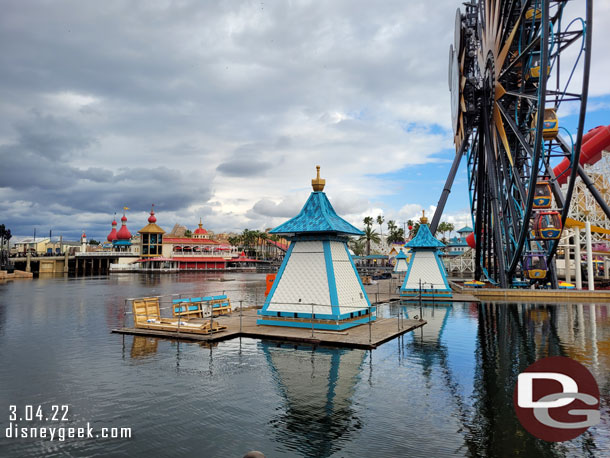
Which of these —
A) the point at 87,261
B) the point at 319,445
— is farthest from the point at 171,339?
the point at 87,261

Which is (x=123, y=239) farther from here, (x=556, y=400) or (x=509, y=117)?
(x=556, y=400)

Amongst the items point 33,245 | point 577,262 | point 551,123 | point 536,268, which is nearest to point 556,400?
point 551,123

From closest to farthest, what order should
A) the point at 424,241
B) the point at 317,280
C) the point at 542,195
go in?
1. the point at 317,280
2. the point at 542,195
3. the point at 424,241

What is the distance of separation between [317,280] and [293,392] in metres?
8.47

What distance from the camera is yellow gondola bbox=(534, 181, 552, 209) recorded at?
30.6 metres

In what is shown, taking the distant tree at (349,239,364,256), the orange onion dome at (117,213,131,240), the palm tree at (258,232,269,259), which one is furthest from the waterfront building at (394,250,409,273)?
the orange onion dome at (117,213,131,240)

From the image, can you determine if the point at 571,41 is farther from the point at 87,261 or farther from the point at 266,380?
the point at 87,261

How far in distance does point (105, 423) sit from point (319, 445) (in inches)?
196

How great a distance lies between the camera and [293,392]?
11.6 metres

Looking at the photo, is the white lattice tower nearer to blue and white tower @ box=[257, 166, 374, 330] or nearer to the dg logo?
blue and white tower @ box=[257, 166, 374, 330]

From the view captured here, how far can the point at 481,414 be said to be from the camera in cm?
1000

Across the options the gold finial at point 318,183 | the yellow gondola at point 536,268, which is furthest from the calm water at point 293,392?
the yellow gondola at point 536,268

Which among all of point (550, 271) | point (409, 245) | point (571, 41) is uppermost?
point (571, 41)

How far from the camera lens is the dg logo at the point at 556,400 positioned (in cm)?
927
